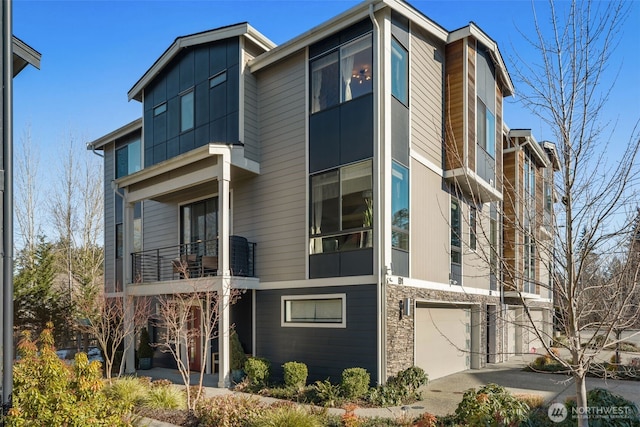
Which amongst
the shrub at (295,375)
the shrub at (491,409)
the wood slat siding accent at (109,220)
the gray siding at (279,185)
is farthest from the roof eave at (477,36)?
the wood slat siding accent at (109,220)

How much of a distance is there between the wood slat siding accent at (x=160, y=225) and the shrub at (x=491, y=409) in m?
11.1

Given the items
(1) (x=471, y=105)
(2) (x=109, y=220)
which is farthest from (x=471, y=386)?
(2) (x=109, y=220)

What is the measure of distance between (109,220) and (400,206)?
12933 mm

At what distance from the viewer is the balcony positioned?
12422 millimetres

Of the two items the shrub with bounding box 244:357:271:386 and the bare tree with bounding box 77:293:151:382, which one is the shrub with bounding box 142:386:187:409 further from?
the bare tree with bounding box 77:293:151:382

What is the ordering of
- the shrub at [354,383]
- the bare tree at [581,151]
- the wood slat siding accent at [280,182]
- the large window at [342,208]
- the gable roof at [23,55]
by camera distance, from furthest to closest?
the wood slat siding accent at [280,182], the large window at [342,208], the shrub at [354,383], the gable roof at [23,55], the bare tree at [581,151]

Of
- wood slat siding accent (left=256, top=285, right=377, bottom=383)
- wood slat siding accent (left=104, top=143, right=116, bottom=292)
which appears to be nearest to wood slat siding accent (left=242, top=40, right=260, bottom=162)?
wood slat siding accent (left=256, top=285, right=377, bottom=383)

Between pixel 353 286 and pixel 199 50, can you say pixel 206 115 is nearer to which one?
pixel 199 50

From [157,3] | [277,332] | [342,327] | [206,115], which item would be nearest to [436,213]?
[342,327]

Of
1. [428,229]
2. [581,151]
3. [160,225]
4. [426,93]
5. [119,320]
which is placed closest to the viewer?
[581,151]

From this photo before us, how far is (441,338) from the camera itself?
43.5ft

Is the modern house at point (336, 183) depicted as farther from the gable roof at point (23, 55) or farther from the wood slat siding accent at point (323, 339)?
the gable roof at point (23, 55)

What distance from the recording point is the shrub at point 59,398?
522 cm

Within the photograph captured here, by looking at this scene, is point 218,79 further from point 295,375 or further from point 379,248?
point 295,375
